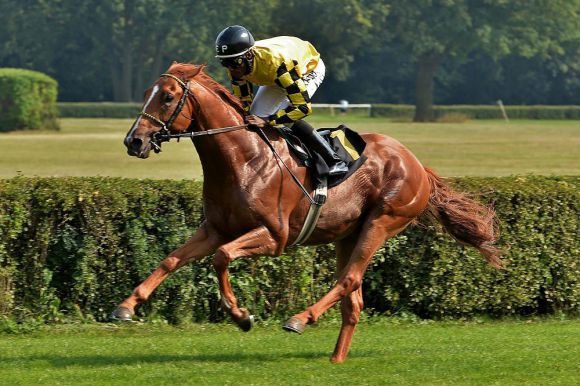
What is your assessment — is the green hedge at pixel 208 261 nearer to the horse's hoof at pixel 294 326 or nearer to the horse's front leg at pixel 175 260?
the horse's front leg at pixel 175 260

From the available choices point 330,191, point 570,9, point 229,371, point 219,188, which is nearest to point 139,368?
point 229,371

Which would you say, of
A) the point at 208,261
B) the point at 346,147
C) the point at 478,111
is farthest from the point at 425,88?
the point at 346,147

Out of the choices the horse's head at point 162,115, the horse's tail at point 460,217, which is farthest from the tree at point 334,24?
the horse's head at point 162,115

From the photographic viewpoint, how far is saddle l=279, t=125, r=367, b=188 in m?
7.68

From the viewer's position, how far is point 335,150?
7887 mm

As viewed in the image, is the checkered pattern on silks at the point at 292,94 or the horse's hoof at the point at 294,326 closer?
the horse's hoof at the point at 294,326

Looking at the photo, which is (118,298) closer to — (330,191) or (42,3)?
(330,191)

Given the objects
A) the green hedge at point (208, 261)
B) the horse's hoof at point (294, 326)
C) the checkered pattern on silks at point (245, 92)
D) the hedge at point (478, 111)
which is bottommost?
the hedge at point (478, 111)

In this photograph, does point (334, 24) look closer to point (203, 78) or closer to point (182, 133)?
point (203, 78)

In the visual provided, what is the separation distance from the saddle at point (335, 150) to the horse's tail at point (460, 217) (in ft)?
2.88

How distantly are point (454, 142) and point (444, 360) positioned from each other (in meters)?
30.5

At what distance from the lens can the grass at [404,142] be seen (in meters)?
25.0

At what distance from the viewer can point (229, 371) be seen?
7.19 m

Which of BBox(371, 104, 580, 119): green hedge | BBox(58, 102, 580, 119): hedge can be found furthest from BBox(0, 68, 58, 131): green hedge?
BBox(371, 104, 580, 119): green hedge
